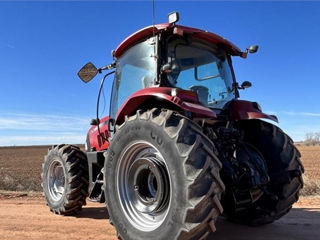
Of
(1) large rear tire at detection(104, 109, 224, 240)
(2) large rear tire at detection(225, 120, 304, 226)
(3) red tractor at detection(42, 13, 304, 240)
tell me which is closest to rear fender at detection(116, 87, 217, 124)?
(3) red tractor at detection(42, 13, 304, 240)

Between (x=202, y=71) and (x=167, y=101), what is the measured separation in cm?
97

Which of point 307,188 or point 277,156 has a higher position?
point 277,156

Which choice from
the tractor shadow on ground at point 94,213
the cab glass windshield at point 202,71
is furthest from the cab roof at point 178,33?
the tractor shadow on ground at point 94,213

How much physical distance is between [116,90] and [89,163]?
1281 millimetres

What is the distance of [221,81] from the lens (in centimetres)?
461

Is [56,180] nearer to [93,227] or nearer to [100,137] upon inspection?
[100,137]

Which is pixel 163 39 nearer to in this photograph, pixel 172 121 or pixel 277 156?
pixel 172 121

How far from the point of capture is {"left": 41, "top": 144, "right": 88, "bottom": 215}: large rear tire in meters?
5.51

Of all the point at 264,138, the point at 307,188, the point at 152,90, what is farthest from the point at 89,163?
the point at 307,188

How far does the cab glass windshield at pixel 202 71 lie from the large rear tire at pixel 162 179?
0.88 meters

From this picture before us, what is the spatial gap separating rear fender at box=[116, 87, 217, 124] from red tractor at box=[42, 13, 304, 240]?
0.01 metres

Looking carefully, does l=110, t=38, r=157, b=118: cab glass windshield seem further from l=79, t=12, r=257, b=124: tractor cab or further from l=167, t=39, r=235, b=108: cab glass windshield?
l=167, t=39, r=235, b=108: cab glass windshield

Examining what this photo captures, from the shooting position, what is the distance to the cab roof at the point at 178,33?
3976 mm

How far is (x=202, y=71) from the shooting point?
4.44 meters
